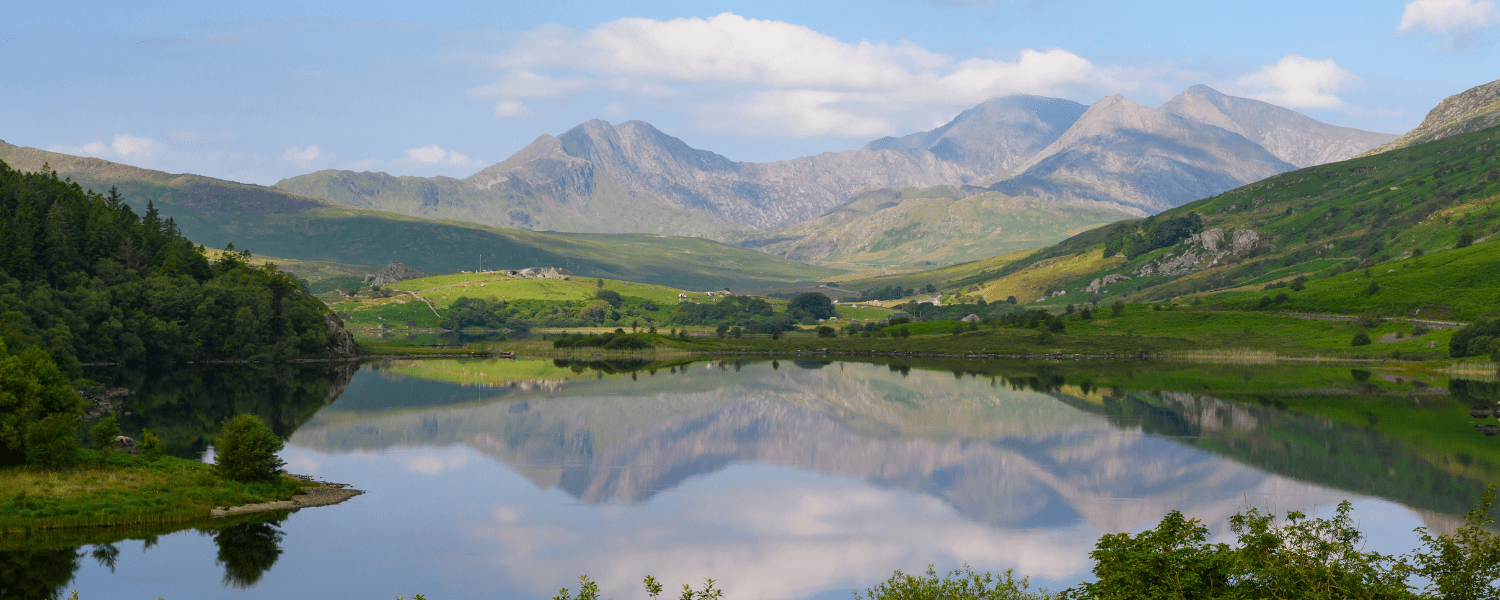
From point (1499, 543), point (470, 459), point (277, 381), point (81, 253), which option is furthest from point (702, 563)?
point (81, 253)

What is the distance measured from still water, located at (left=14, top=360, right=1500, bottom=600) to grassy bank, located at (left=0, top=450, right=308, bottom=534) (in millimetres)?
2284

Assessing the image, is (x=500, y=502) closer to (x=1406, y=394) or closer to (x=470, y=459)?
(x=470, y=459)

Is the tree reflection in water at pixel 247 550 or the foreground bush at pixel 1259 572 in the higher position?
the foreground bush at pixel 1259 572

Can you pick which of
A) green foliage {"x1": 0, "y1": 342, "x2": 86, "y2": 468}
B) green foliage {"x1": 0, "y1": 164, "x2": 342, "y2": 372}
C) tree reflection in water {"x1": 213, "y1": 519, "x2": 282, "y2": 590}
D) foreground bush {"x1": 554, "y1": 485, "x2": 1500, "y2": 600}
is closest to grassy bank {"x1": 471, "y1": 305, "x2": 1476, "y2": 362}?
green foliage {"x1": 0, "y1": 164, "x2": 342, "y2": 372}

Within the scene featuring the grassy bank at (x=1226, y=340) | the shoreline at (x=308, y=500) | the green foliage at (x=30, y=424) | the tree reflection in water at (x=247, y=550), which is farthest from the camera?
the grassy bank at (x=1226, y=340)

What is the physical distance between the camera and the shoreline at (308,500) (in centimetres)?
4710

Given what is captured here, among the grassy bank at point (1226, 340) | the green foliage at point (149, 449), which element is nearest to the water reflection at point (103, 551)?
the green foliage at point (149, 449)

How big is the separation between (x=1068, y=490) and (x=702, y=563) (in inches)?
1083

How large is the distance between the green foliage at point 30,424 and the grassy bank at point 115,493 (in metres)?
0.89

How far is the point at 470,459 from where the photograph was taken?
231ft

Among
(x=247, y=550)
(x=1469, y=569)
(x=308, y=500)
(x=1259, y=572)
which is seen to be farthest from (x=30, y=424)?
(x=1469, y=569)

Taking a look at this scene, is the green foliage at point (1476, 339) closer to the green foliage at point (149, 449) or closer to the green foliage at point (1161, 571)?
the green foliage at point (1161, 571)

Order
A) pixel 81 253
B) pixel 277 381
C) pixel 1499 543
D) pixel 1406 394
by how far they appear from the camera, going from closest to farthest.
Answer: pixel 1499 543 → pixel 1406 394 → pixel 277 381 → pixel 81 253

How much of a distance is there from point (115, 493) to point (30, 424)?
19.2 ft
